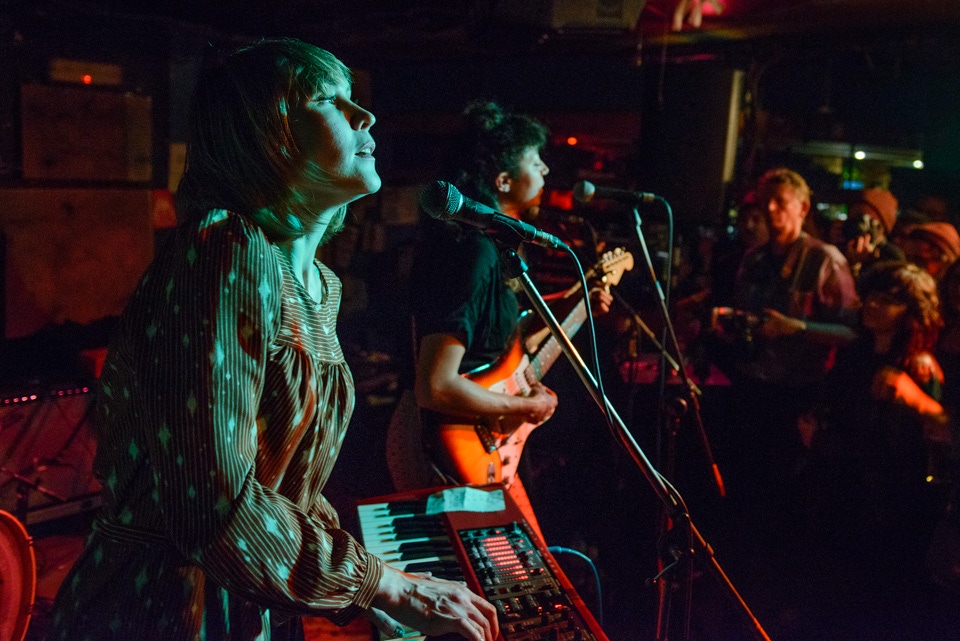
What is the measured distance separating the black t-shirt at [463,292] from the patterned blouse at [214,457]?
1.14 meters

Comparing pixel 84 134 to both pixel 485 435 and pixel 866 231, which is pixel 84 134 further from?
pixel 866 231

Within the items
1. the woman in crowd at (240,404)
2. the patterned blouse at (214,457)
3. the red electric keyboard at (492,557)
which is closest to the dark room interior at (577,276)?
the red electric keyboard at (492,557)

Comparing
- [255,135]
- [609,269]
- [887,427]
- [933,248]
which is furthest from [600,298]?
[933,248]

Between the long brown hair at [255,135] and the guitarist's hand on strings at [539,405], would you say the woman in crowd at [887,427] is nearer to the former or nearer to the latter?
the guitarist's hand on strings at [539,405]

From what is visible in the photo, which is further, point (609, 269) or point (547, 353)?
point (609, 269)

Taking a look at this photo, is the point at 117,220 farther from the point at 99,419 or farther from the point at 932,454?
the point at 932,454

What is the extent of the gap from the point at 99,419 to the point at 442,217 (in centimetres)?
71

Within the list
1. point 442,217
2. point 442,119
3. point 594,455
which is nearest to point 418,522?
point 442,217

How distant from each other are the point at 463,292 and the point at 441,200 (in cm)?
96

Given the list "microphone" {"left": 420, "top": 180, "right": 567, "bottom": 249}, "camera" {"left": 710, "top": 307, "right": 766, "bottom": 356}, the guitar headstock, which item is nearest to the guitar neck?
the guitar headstock

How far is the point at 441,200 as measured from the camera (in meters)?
1.33

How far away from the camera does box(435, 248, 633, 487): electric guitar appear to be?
255cm

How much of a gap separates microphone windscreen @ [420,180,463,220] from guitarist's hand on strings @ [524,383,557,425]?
56.3 inches

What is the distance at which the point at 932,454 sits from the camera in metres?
3.49
